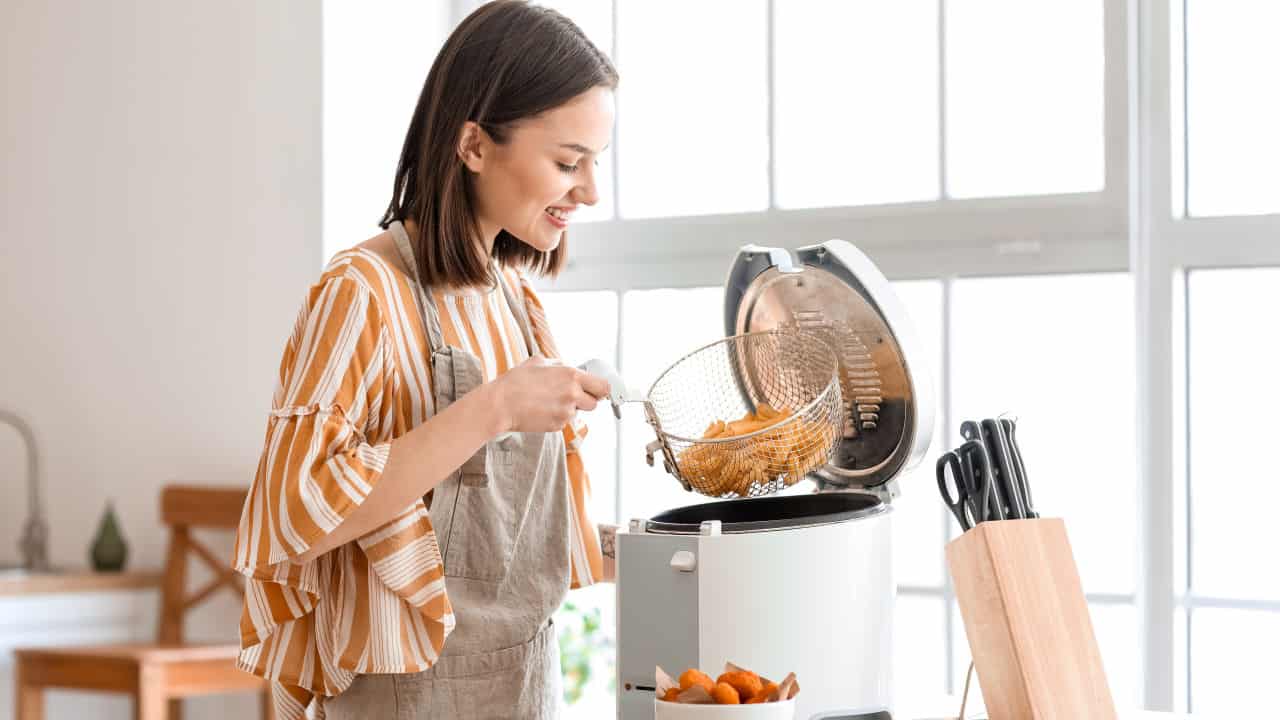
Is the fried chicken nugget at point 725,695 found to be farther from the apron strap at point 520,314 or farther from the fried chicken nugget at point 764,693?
the apron strap at point 520,314

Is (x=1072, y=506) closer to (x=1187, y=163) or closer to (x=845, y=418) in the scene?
(x=1187, y=163)

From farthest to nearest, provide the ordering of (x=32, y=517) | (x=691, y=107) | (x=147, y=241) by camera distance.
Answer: (x=32, y=517)
(x=147, y=241)
(x=691, y=107)

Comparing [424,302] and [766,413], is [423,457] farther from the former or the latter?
[766,413]

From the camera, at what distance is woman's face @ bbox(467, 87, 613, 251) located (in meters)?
1.23

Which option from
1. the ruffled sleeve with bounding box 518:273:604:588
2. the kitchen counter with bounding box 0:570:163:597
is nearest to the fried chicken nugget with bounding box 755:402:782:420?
the ruffled sleeve with bounding box 518:273:604:588

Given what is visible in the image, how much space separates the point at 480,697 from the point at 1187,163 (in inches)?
54.2

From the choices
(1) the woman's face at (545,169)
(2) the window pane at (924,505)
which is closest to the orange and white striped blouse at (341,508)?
(1) the woman's face at (545,169)

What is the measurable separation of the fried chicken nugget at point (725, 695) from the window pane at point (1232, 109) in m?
1.39

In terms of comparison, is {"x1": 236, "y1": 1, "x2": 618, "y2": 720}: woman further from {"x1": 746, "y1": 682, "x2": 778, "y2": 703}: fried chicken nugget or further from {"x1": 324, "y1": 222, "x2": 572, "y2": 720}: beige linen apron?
{"x1": 746, "y1": 682, "x2": 778, "y2": 703}: fried chicken nugget

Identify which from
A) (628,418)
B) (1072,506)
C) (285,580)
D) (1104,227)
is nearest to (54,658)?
(628,418)

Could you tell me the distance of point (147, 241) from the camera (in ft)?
9.21

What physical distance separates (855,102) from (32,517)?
199 cm

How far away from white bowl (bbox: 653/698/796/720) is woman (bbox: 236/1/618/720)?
0.98ft

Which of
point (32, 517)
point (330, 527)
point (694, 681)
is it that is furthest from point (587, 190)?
point (32, 517)
